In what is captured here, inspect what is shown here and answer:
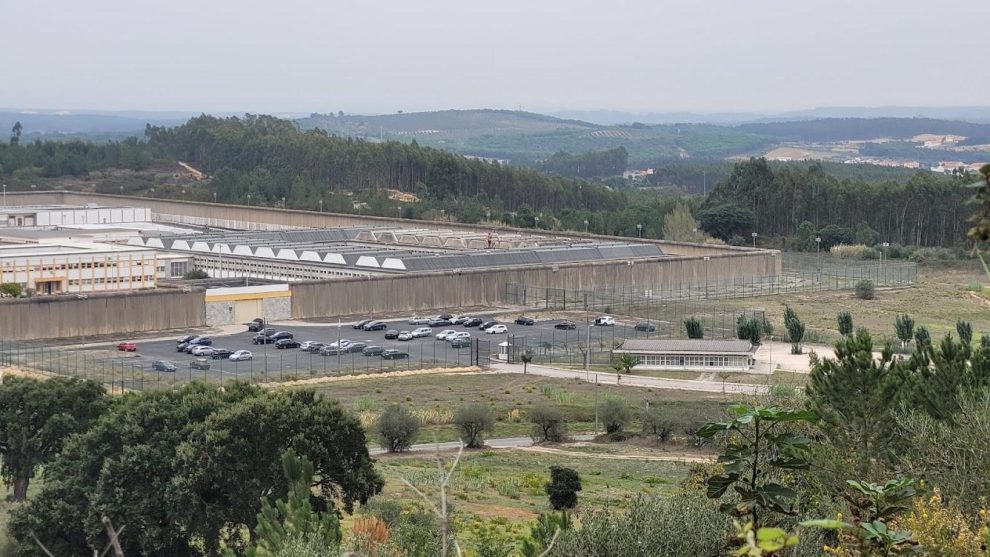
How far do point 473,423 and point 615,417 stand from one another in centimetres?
418

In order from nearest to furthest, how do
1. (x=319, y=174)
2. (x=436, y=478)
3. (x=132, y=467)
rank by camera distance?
(x=132, y=467)
(x=436, y=478)
(x=319, y=174)

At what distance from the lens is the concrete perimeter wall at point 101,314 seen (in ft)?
157

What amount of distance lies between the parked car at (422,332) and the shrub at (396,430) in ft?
57.2

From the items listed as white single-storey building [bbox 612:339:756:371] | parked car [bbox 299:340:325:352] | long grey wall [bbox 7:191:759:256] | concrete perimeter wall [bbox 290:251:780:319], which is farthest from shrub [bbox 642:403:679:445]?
long grey wall [bbox 7:191:759:256]

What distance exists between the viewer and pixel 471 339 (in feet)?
162

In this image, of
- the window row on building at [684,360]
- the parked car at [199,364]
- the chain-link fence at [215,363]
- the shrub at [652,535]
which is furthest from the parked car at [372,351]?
the shrub at [652,535]

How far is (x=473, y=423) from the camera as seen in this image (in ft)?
110

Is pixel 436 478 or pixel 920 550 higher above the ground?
pixel 920 550

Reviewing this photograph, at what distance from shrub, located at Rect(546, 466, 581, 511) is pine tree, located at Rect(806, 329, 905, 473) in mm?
4059

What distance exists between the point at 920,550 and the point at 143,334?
42.2m

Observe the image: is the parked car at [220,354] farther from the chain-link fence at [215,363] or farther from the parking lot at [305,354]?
the parking lot at [305,354]

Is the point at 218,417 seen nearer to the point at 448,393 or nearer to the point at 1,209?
the point at 448,393

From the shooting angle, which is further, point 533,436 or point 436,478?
point 533,436

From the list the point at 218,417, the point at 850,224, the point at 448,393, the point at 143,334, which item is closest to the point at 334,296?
the point at 143,334
